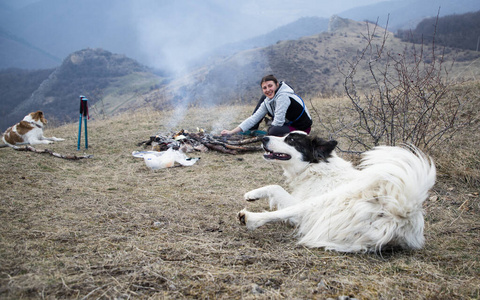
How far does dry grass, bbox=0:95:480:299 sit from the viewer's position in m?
1.65

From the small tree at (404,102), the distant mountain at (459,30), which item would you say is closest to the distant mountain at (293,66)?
→ the distant mountain at (459,30)

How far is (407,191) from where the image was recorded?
7.14 ft

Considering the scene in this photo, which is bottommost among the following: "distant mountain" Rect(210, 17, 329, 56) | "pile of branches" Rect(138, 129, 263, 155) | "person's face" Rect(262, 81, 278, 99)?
"pile of branches" Rect(138, 129, 263, 155)

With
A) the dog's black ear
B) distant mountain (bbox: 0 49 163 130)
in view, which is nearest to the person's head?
the dog's black ear

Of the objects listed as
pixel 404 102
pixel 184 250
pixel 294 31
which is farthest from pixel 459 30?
pixel 294 31

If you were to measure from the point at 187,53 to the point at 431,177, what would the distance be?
10752cm

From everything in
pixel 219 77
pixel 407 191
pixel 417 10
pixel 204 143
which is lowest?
pixel 204 143

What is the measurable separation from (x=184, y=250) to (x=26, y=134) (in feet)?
22.9

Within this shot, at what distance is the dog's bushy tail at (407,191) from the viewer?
2.18 meters

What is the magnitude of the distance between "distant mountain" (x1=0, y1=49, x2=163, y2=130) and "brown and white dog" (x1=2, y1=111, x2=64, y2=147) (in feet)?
158

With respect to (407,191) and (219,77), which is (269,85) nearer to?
(407,191)

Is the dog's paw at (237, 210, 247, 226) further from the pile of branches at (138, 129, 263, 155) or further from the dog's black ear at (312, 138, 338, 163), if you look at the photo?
the pile of branches at (138, 129, 263, 155)

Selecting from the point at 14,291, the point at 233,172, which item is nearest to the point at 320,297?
the point at 14,291

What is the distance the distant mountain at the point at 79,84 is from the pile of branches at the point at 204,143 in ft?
164
